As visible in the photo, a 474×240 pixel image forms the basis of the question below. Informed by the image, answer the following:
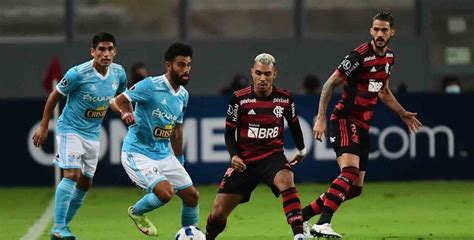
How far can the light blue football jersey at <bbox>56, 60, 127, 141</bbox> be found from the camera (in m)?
14.3

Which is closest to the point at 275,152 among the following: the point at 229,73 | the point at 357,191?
the point at 357,191

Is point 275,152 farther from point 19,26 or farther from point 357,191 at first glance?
point 19,26

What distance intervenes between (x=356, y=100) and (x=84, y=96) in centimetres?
277

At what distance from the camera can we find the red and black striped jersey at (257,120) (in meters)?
13.3

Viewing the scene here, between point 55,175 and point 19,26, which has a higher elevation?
point 19,26

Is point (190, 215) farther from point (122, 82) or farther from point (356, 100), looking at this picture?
point (356, 100)

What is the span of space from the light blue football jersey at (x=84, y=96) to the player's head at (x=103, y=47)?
0.68ft

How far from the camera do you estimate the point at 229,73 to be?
89.2 feet

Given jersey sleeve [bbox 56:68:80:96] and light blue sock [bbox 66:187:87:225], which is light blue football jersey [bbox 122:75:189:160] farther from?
light blue sock [bbox 66:187:87:225]

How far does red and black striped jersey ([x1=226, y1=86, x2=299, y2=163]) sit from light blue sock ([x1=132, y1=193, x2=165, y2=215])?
3.07 ft

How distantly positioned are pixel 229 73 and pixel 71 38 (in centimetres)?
308

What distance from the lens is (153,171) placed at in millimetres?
13469

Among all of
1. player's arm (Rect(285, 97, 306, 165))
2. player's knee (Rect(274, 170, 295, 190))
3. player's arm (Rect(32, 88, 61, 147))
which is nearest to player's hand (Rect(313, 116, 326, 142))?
player's arm (Rect(285, 97, 306, 165))

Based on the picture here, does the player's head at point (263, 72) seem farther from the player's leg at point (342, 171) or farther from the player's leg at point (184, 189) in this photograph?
the player's leg at point (342, 171)
